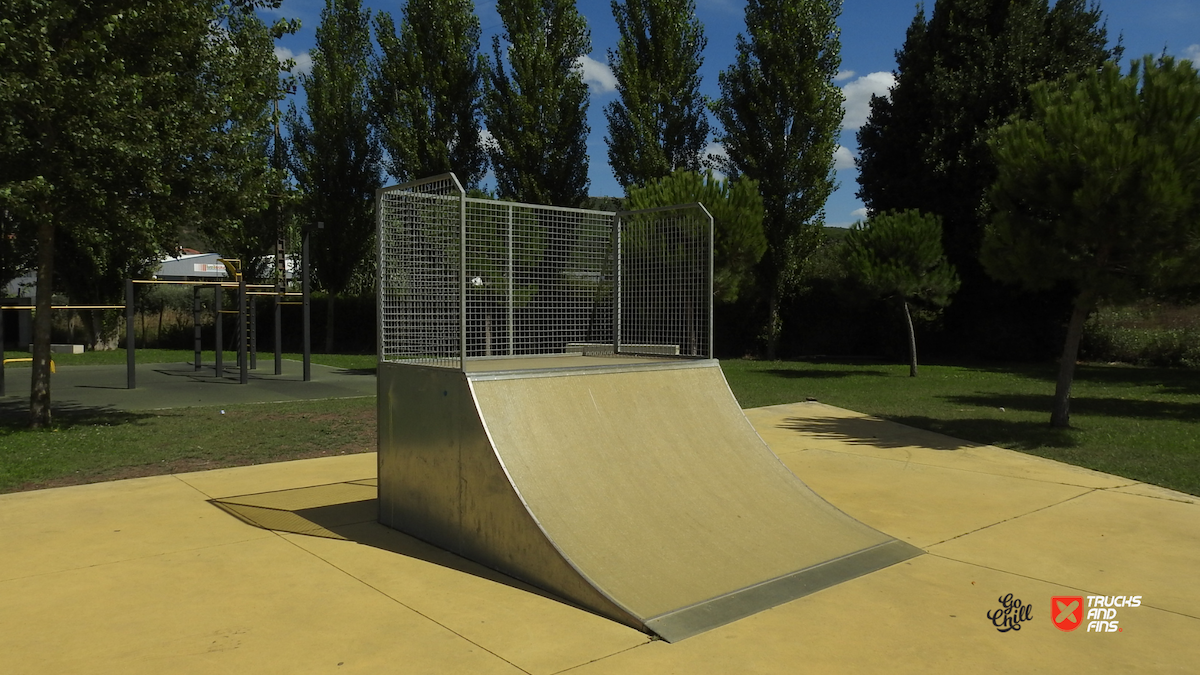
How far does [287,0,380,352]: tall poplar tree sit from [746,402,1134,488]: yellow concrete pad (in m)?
20.0

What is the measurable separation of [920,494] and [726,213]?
492 inches

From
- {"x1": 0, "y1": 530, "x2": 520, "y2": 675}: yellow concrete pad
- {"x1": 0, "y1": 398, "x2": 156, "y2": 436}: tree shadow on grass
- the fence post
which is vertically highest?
the fence post

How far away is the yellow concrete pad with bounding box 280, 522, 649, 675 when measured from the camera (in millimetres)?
3791

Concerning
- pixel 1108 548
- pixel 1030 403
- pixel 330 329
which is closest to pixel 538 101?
pixel 330 329

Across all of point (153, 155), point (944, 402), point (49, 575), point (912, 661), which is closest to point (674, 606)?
point (912, 661)

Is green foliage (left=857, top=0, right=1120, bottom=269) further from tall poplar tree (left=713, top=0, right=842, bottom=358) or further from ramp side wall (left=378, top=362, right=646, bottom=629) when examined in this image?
ramp side wall (left=378, top=362, right=646, bottom=629)

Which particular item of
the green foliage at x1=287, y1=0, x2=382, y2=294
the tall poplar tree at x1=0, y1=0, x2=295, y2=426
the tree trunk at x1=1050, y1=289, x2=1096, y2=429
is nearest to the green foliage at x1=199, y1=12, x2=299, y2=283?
the tall poplar tree at x1=0, y1=0, x2=295, y2=426

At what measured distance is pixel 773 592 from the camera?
4.51 m

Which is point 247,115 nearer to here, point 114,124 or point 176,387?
point 114,124

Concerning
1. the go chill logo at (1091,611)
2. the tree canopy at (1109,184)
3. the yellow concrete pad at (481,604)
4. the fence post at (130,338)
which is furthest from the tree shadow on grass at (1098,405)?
the fence post at (130,338)

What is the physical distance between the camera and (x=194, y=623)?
411 cm

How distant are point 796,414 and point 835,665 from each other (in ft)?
30.2

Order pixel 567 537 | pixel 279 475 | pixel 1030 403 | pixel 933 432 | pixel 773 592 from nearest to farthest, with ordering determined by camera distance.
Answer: pixel 773 592 → pixel 567 537 → pixel 279 475 → pixel 933 432 → pixel 1030 403

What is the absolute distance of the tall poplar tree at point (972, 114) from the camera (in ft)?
76.5
